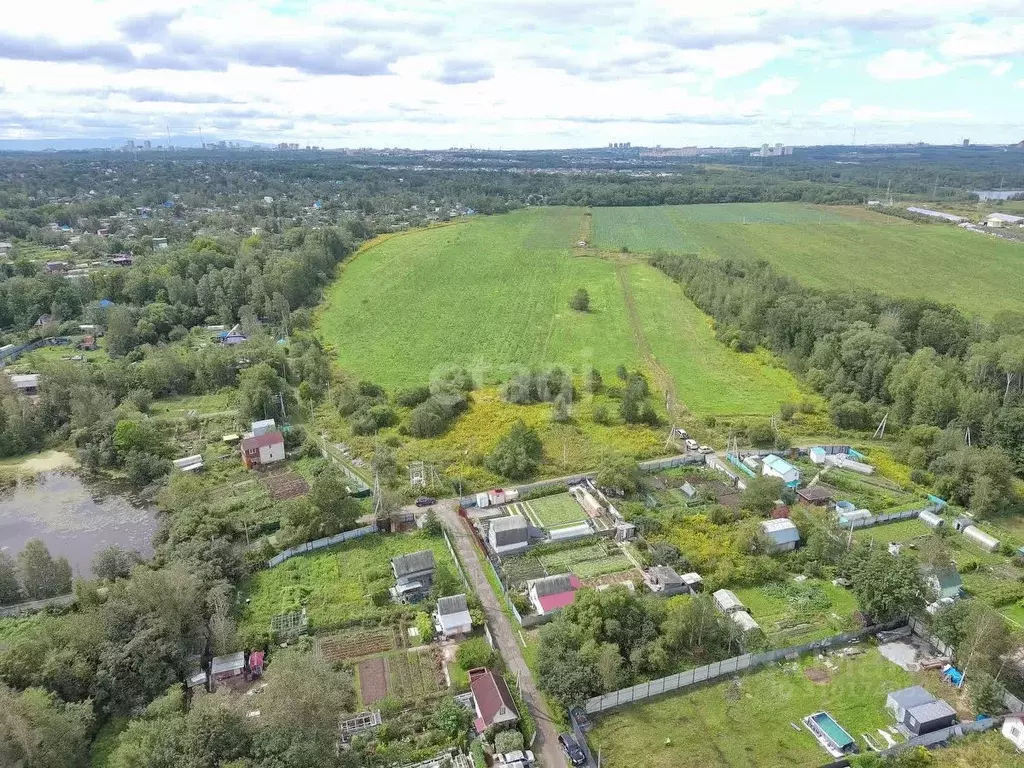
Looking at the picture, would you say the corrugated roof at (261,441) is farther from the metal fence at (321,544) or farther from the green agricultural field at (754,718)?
the green agricultural field at (754,718)

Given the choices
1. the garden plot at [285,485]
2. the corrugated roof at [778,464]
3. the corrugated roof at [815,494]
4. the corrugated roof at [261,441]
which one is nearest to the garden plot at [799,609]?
the corrugated roof at [815,494]

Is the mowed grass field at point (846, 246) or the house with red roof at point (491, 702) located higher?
the mowed grass field at point (846, 246)

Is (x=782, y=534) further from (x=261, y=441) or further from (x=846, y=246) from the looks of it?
(x=846, y=246)

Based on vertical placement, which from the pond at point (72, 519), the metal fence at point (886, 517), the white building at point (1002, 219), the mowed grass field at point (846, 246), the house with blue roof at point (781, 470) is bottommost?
the pond at point (72, 519)

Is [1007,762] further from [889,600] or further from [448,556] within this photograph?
[448,556]

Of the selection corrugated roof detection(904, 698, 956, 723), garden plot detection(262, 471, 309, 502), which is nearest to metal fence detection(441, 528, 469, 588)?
garden plot detection(262, 471, 309, 502)

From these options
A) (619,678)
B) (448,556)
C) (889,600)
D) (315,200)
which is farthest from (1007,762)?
(315,200)
